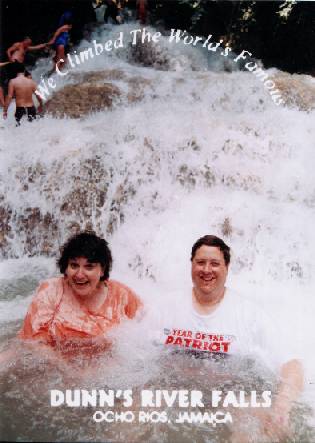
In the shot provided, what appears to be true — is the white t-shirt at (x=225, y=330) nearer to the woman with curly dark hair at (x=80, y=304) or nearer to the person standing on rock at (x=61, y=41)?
the woman with curly dark hair at (x=80, y=304)

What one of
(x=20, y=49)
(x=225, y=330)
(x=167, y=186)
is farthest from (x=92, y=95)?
(x=225, y=330)

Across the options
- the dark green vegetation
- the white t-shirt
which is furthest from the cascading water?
the white t-shirt

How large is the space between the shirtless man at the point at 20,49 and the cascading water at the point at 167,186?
15 centimetres

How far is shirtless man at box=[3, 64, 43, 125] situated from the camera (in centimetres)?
280

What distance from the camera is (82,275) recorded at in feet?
6.82

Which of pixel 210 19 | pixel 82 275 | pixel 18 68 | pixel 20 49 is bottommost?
pixel 82 275

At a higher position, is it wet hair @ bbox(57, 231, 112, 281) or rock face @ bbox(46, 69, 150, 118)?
rock face @ bbox(46, 69, 150, 118)

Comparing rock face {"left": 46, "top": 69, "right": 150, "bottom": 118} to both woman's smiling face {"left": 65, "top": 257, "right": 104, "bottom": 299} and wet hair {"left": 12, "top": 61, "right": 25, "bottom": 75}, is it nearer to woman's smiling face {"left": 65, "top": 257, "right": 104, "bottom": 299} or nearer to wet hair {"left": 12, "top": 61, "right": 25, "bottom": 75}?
wet hair {"left": 12, "top": 61, "right": 25, "bottom": 75}

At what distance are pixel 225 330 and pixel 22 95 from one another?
180cm

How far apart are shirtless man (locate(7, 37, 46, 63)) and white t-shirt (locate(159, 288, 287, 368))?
1716 millimetres

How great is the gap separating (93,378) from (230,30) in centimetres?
209

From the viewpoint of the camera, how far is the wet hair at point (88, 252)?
6.91 ft

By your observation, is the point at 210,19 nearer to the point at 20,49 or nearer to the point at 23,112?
the point at 20,49

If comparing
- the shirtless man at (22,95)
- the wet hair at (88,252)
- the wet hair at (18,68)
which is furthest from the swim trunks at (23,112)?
the wet hair at (88,252)
